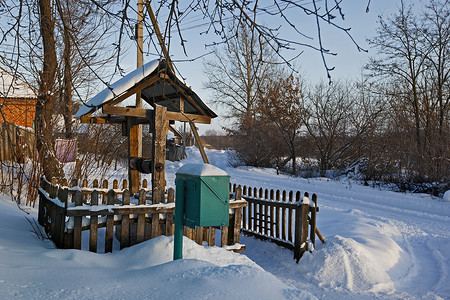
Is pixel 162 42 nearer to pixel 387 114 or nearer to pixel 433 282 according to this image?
pixel 433 282

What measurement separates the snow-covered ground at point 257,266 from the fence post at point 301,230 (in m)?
0.15

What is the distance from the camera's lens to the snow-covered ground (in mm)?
2617

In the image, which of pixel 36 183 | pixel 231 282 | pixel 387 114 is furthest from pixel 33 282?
pixel 387 114

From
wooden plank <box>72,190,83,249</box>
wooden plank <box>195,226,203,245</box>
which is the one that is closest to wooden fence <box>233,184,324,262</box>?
wooden plank <box>195,226,203,245</box>

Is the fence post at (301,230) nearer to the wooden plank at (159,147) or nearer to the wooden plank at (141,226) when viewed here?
the wooden plank at (159,147)

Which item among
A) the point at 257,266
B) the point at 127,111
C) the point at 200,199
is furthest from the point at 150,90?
the point at 257,266

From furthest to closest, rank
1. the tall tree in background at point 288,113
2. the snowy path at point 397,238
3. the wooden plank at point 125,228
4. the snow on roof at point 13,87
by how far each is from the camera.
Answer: the tall tree in background at point 288,113, the snowy path at point 397,238, the wooden plank at point 125,228, the snow on roof at point 13,87

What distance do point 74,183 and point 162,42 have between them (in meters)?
4.30

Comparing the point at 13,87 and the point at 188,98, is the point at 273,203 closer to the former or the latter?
the point at 188,98

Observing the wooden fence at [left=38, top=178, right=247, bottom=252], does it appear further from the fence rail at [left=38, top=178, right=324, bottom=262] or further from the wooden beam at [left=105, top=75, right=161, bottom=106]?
the wooden beam at [left=105, top=75, right=161, bottom=106]

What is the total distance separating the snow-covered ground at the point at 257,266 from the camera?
2617 mm

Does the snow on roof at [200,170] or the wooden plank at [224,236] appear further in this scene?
the wooden plank at [224,236]

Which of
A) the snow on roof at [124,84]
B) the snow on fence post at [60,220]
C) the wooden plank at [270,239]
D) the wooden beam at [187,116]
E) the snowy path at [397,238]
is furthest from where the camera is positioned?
the wooden plank at [270,239]

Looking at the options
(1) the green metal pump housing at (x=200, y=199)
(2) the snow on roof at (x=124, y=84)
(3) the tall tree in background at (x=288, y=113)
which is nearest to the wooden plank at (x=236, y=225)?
(1) the green metal pump housing at (x=200, y=199)
